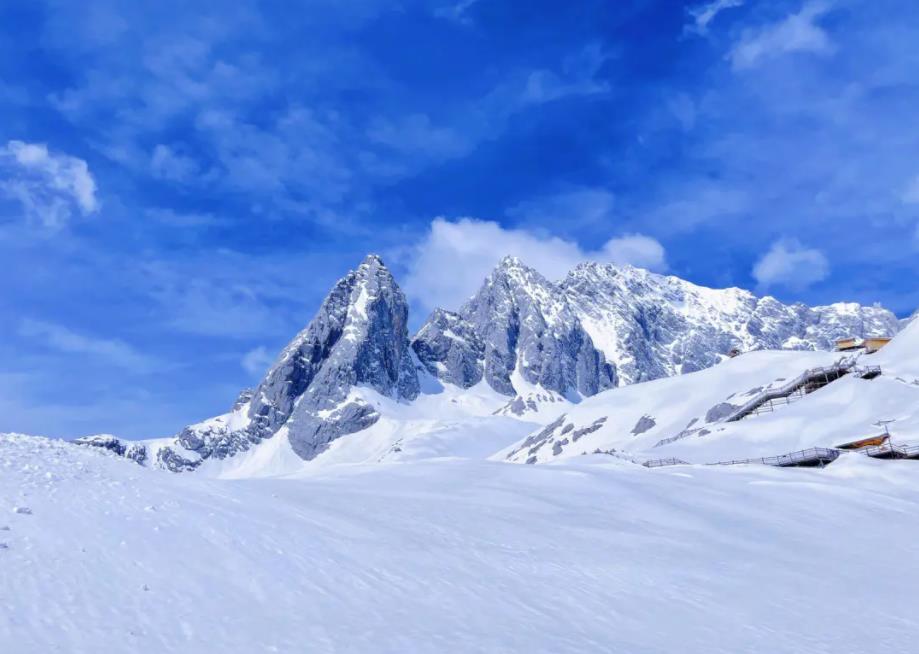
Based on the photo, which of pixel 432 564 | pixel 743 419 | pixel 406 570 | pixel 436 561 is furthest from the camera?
pixel 743 419

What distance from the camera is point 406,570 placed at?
18828 mm

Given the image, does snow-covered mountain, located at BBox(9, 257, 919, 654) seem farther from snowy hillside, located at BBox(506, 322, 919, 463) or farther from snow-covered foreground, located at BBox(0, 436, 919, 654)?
snowy hillside, located at BBox(506, 322, 919, 463)

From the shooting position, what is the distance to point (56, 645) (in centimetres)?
1145

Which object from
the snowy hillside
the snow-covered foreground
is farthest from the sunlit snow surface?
the snowy hillside

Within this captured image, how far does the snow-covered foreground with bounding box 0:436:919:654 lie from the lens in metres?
13.6

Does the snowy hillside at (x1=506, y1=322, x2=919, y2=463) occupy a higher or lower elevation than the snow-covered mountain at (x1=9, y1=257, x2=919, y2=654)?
higher

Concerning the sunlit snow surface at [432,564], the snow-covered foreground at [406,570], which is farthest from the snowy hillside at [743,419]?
the snow-covered foreground at [406,570]

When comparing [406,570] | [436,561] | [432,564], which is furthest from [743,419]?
[406,570]

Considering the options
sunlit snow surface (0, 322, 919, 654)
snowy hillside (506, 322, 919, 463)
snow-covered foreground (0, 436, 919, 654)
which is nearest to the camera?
snow-covered foreground (0, 436, 919, 654)

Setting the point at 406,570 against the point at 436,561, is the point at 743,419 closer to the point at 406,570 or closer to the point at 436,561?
the point at 436,561

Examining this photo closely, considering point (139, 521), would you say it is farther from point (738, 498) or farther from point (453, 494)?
point (738, 498)

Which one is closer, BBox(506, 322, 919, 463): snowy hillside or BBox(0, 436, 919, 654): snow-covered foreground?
BBox(0, 436, 919, 654): snow-covered foreground

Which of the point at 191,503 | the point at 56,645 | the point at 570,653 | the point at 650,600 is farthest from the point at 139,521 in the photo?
the point at 650,600

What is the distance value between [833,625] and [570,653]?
8742 mm
